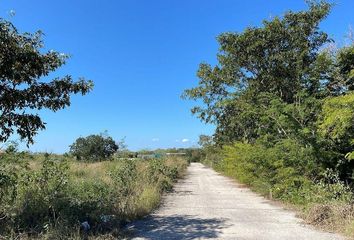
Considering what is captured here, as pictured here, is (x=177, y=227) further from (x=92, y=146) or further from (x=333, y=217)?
(x=92, y=146)

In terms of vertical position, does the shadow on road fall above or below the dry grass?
below

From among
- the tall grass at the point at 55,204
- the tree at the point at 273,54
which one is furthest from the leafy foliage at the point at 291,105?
the tall grass at the point at 55,204

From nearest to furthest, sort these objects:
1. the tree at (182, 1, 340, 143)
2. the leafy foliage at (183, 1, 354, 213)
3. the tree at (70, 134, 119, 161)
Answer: the leafy foliage at (183, 1, 354, 213) < the tree at (182, 1, 340, 143) < the tree at (70, 134, 119, 161)

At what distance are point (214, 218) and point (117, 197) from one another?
9.11ft

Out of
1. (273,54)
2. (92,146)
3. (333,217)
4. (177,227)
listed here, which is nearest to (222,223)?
(177,227)

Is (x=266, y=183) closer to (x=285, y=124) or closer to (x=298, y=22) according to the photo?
(x=285, y=124)

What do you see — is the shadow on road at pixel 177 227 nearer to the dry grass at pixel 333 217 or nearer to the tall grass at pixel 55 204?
the tall grass at pixel 55 204

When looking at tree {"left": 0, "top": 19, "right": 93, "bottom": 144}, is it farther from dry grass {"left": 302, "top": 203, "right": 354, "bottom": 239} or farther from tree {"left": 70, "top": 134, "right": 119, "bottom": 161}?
tree {"left": 70, "top": 134, "right": 119, "bottom": 161}

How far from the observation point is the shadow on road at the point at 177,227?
8930mm

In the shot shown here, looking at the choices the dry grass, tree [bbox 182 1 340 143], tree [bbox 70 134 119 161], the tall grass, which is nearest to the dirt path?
the dry grass

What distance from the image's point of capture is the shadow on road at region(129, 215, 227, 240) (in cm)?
893

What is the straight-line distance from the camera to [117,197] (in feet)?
37.9

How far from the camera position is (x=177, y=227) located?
9938 mm

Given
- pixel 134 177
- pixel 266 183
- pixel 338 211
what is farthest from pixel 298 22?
pixel 338 211
